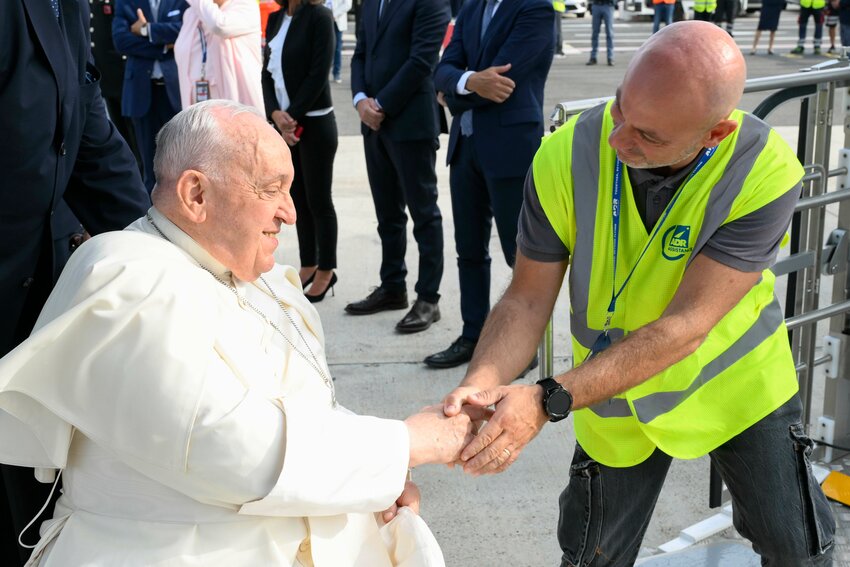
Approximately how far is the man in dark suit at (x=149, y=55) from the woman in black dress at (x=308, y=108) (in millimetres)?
905

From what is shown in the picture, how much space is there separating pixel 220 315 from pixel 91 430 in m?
0.32

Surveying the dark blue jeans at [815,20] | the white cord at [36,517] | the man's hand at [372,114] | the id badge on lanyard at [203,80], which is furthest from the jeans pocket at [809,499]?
the dark blue jeans at [815,20]

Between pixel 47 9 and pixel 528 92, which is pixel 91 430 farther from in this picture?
pixel 528 92

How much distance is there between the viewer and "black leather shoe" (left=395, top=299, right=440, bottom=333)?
5367 mm

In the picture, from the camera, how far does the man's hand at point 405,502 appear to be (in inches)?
89.0

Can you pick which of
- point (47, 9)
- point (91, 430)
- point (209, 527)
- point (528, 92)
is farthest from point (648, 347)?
point (528, 92)

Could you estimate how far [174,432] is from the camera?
1815mm

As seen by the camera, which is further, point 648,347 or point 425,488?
point 425,488

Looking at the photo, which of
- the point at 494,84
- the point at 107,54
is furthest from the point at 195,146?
the point at 107,54

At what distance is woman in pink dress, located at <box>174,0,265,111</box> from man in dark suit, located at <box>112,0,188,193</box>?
0.51m

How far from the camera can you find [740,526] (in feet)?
8.51

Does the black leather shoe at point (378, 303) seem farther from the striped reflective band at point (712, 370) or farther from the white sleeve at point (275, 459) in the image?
the white sleeve at point (275, 459)

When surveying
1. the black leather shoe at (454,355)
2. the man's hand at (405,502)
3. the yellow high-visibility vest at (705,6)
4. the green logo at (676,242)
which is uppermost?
the green logo at (676,242)

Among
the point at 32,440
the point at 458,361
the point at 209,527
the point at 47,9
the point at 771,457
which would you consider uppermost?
the point at 47,9
